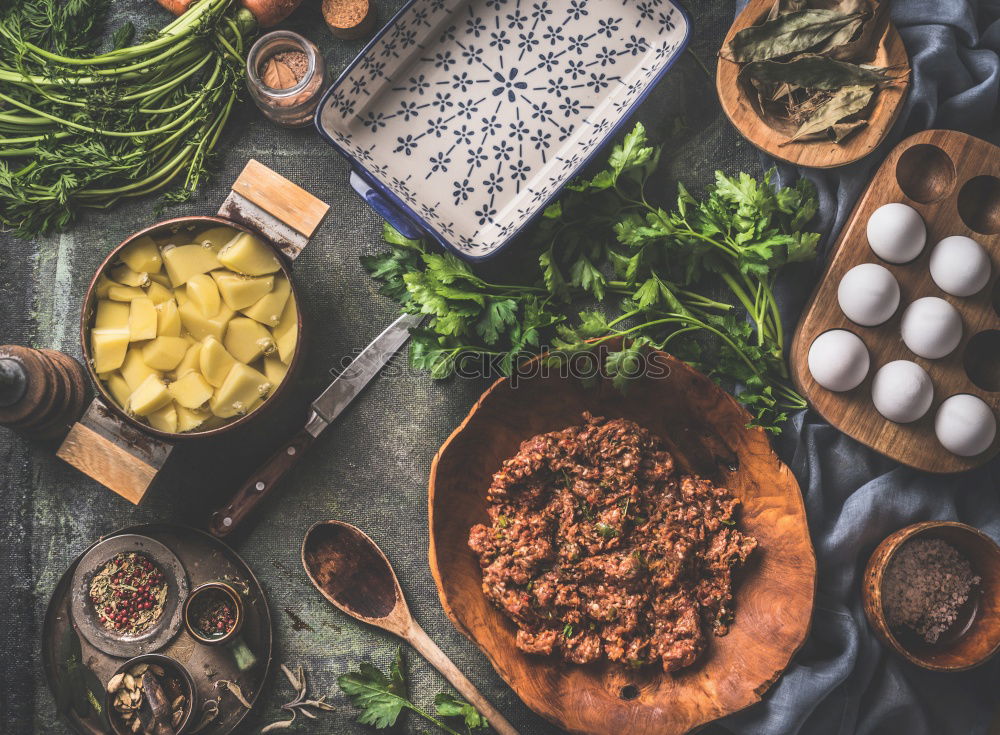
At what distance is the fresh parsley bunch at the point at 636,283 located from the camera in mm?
1951

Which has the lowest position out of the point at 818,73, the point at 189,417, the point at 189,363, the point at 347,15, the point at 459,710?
the point at 459,710

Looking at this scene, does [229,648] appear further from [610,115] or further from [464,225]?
[610,115]

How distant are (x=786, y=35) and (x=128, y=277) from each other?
1.89 meters

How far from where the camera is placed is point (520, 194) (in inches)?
89.1

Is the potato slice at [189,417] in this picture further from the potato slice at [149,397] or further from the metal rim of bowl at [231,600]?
the metal rim of bowl at [231,600]

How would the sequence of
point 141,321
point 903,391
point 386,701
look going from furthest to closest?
1. point 386,701
2. point 141,321
3. point 903,391

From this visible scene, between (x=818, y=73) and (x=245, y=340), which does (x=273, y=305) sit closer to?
(x=245, y=340)

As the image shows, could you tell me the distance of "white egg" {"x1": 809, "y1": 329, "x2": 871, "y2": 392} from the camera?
192 cm

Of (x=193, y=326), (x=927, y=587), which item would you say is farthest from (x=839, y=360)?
(x=193, y=326)

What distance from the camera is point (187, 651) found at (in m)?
2.19

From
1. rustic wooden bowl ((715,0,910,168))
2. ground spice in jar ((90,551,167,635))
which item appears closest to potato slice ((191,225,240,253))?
ground spice in jar ((90,551,167,635))

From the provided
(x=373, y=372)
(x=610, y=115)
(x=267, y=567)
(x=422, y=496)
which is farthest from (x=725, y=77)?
(x=267, y=567)

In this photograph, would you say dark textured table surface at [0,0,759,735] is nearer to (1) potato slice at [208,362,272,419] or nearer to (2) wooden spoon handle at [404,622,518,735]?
(2) wooden spoon handle at [404,622,518,735]

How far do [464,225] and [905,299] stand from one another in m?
1.25
